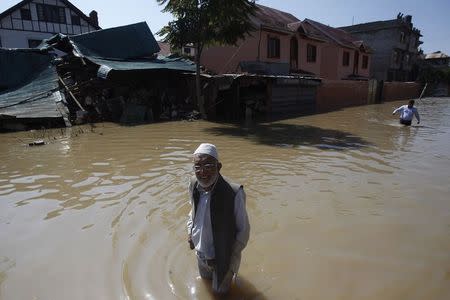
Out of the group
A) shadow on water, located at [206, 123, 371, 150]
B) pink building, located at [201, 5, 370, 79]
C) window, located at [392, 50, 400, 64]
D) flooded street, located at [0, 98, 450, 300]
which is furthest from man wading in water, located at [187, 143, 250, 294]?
window, located at [392, 50, 400, 64]

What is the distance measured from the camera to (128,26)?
65.6ft

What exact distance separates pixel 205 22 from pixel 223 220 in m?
14.2

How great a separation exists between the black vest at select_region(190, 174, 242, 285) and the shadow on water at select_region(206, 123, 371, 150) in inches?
301

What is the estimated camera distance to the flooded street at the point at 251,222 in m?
3.29

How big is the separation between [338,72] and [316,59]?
475 centimetres

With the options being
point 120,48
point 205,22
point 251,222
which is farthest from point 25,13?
point 251,222

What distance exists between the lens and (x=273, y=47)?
80.6 feet

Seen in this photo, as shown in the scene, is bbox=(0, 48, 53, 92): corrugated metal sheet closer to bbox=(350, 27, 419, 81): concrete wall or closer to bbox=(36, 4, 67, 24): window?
bbox=(36, 4, 67, 24): window

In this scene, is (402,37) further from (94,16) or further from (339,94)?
(94,16)

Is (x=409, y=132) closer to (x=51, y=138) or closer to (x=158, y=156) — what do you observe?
(x=158, y=156)

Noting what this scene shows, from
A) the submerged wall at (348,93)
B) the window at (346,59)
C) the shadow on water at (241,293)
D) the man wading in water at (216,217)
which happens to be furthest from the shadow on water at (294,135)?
the window at (346,59)

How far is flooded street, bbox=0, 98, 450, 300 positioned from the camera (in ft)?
10.8

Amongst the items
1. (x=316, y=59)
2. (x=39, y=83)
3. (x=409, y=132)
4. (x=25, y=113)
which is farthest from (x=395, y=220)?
(x=316, y=59)

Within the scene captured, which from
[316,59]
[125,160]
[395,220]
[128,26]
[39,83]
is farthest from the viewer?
[316,59]
